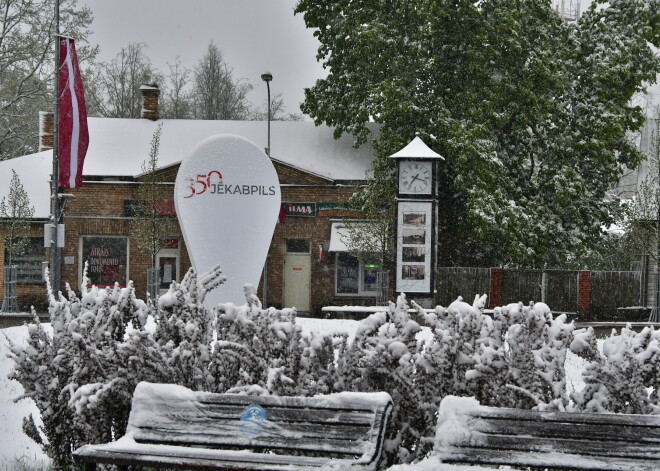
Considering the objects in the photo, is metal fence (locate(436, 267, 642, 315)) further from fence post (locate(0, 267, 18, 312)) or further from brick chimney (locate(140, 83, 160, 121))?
brick chimney (locate(140, 83, 160, 121))

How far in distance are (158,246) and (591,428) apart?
74.1 ft

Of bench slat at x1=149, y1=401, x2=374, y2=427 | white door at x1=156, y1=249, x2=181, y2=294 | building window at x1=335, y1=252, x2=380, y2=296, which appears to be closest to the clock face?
building window at x1=335, y1=252, x2=380, y2=296

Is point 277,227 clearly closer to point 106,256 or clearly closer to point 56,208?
point 106,256

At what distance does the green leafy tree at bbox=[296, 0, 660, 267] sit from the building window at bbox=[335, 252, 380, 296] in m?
2.74

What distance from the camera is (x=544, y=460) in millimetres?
3988

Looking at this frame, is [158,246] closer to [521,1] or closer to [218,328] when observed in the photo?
[521,1]

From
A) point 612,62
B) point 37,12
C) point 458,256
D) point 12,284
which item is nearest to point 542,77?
point 612,62

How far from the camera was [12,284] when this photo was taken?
76.4 feet

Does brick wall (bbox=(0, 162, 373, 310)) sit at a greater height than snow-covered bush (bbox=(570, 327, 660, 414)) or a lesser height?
greater

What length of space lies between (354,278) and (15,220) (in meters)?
10.9

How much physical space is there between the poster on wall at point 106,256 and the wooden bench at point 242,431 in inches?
891

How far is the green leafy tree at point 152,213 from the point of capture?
83.0 feet

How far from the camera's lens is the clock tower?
1568 cm

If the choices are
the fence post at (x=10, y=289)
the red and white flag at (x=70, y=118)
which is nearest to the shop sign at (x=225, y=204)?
the red and white flag at (x=70, y=118)
